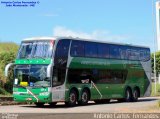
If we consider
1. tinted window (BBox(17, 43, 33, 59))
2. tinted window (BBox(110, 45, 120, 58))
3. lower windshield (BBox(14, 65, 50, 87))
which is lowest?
lower windshield (BBox(14, 65, 50, 87))

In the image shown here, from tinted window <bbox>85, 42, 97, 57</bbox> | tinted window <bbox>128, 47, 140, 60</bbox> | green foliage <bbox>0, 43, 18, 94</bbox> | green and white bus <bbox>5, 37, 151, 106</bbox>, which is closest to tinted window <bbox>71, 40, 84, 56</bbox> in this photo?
green and white bus <bbox>5, 37, 151, 106</bbox>

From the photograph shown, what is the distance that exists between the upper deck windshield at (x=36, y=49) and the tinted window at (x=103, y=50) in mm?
4805

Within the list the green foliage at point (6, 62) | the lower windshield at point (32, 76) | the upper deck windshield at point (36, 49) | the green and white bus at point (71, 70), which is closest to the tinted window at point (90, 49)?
the green and white bus at point (71, 70)

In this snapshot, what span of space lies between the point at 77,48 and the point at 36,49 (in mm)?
2661

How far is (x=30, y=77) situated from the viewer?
25.8 m

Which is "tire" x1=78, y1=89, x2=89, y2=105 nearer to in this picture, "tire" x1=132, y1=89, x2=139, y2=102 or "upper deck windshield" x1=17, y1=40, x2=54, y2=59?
"upper deck windshield" x1=17, y1=40, x2=54, y2=59

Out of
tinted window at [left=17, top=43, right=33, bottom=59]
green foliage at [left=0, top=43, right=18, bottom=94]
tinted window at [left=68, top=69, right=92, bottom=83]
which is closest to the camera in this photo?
tinted window at [left=17, top=43, right=33, bottom=59]

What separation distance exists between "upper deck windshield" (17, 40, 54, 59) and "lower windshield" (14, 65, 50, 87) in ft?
2.27

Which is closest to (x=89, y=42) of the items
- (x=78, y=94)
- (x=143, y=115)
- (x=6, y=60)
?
(x=78, y=94)

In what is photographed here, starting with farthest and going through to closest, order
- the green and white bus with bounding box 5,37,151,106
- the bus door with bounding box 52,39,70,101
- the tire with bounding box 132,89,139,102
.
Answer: the tire with bounding box 132,89,139,102
the bus door with bounding box 52,39,70,101
the green and white bus with bounding box 5,37,151,106

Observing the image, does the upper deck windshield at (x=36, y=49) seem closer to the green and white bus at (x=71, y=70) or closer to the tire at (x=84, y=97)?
the green and white bus at (x=71, y=70)

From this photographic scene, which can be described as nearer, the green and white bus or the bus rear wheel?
the green and white bus

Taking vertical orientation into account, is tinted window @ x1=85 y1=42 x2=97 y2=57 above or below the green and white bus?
above

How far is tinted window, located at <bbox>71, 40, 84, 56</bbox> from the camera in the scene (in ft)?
89.2
